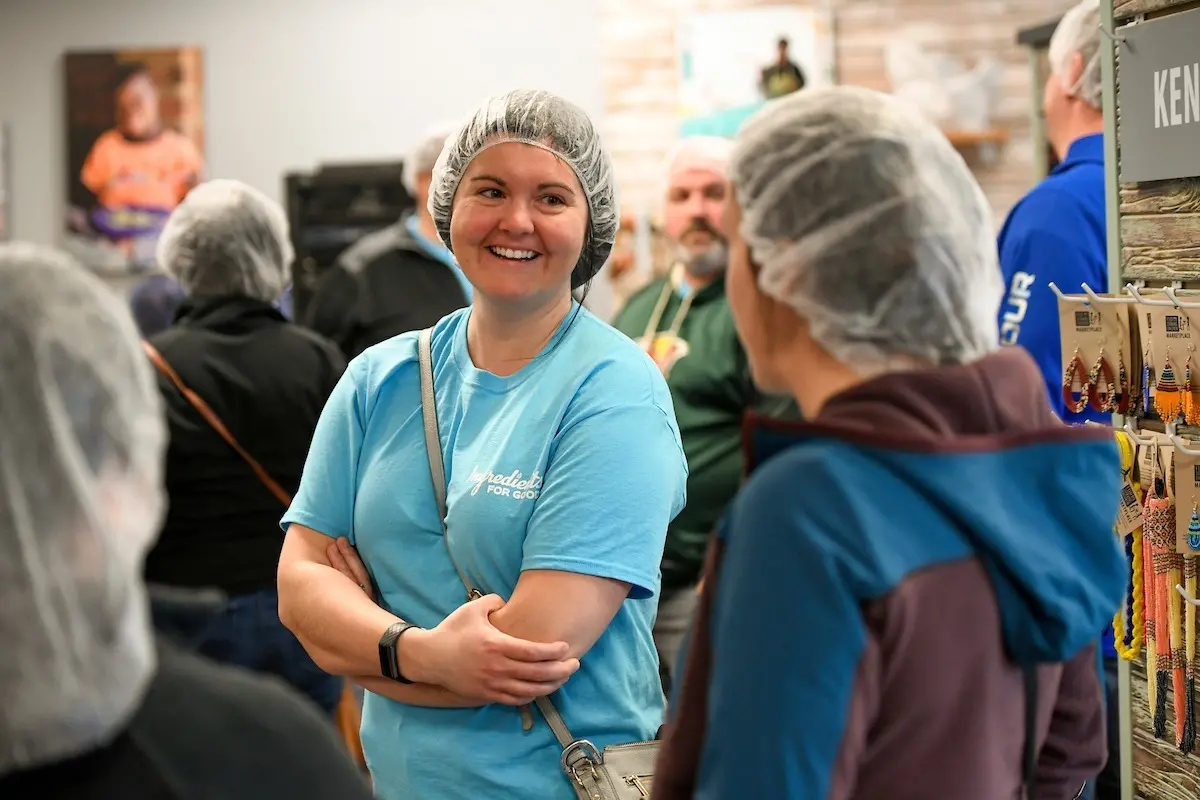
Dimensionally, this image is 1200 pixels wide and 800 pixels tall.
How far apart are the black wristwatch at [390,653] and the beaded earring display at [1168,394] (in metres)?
1.27

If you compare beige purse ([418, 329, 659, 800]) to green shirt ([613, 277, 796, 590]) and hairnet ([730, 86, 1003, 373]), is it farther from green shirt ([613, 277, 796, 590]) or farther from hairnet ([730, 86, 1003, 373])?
green shirt ([613, 277, 796, 590])

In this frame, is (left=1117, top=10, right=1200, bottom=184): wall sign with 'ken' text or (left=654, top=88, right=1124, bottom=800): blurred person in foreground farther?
(left=1117, top=10, right=1200, bottom=184): wall sign with 'ken' text

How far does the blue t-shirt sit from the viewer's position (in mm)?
1681

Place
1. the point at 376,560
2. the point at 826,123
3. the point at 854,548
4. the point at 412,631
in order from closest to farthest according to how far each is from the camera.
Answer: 1. the point at 854,548
2. the point at 826,123
3. the point at 412,631
4. the point at 376,560

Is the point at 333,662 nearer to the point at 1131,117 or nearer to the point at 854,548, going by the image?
the point at 854,548

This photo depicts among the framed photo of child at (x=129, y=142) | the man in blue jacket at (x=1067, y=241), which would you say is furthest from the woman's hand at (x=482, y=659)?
the framed photo of child at (x=129, y=142)

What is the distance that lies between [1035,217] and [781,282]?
1.71 m

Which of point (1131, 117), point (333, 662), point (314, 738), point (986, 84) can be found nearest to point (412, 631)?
point (333, 662)

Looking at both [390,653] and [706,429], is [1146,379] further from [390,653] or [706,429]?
[390,653]

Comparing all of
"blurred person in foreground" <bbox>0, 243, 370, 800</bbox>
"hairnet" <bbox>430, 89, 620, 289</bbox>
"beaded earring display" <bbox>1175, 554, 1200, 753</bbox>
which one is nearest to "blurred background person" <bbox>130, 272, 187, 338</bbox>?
"hairnet" <bbox>430, 89, 620, 289</bbox>

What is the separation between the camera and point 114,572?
2.91ft

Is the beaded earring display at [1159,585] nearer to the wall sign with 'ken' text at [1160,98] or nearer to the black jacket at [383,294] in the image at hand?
the wall sign with 'ken' text at [1160,98]

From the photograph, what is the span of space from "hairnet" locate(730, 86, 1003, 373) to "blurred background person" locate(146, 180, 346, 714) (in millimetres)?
1814

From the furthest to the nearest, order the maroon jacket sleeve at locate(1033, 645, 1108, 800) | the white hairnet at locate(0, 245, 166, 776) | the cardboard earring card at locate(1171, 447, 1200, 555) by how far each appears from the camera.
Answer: the cardboard earring card at locate(1171, 447, 1200, 555)
the maroon jacket sleeve at locate(1033, 645, 1108, 800)
the white hairnet at locate(0, 245, 166, 776)
